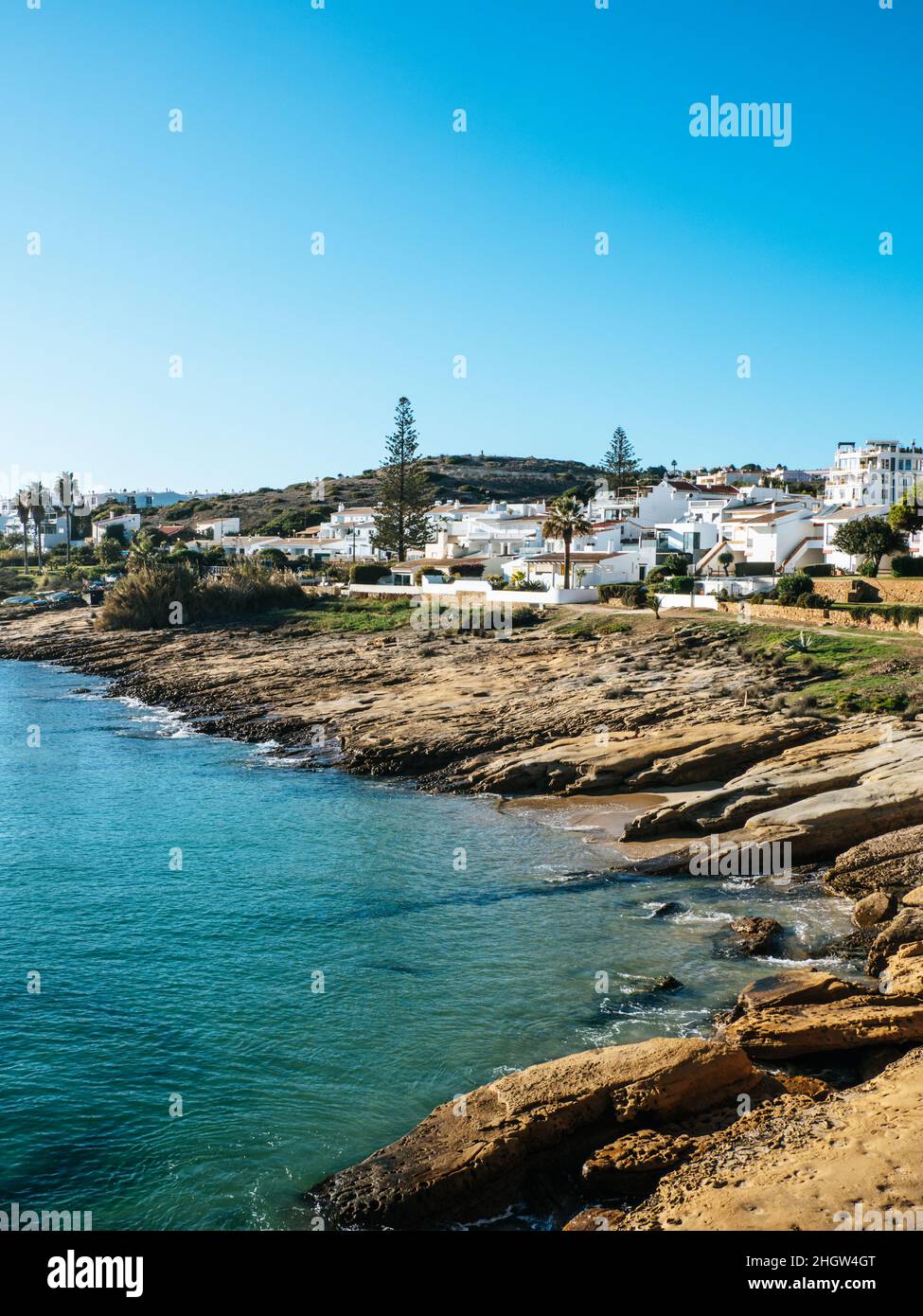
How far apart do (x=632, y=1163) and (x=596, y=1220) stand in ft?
3.93

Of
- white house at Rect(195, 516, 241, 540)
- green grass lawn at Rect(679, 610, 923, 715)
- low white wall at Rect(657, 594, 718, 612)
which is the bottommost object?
green grass lawn at Rect(679, 610, 923, 715)

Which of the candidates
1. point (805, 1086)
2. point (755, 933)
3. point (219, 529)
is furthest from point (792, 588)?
point (219, 529)

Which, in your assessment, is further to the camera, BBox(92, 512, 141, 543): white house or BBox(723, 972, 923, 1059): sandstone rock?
BBox(92, 512, 141, 543): white house

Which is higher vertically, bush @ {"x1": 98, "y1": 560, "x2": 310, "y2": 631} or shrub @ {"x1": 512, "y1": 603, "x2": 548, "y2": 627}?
bush @ {"x1": 98, "y1": 560, "x2": 310, "y2": 631}

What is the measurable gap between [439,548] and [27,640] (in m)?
37.2

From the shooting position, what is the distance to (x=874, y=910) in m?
22.7

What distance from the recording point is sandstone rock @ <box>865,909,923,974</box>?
20453 mm

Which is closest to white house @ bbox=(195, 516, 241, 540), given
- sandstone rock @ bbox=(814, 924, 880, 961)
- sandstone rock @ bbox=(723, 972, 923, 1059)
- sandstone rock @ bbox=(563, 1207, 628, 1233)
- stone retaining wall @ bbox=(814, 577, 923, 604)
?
stone retaining wall @ bbox=(814, 577, 923, 604)

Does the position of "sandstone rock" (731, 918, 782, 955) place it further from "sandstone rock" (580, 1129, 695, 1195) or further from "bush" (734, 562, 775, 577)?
"bush" (734, 562, 775, 577)

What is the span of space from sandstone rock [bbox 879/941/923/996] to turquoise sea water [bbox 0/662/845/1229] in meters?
2.43

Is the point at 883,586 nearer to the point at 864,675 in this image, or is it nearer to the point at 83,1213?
the point at 864,675

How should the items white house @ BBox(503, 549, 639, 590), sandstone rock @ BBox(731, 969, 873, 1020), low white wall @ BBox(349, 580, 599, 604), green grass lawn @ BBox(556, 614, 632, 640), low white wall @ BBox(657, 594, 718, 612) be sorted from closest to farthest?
sandstone rock @ BBox(731, 969, 873, 1020)
green grass lawn @ BBox(556, 614, 632, 640)
low white wall @ BBox(657, 594, 718, 612)
low white wall @ BBox(349, 580, 599, 604)
white house @ BBox(503, 549, 639, 590)

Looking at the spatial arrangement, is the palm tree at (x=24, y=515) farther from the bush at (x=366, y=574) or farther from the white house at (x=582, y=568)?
the white house at (x=582, y=568)

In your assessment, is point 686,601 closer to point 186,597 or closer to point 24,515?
point 186,597
